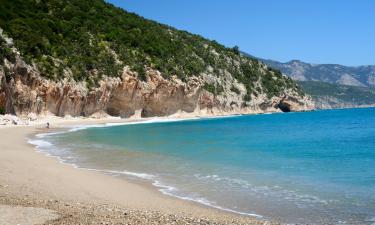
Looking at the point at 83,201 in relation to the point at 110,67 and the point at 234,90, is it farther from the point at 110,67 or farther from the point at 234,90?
the point at 234,90

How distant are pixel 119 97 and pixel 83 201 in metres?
55.2

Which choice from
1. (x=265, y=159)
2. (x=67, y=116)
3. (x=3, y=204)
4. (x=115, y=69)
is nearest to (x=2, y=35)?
(x=67, y=116)

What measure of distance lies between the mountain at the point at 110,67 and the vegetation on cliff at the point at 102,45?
144mm

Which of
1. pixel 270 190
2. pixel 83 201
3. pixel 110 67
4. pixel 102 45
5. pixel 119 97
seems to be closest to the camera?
pixel 83 201

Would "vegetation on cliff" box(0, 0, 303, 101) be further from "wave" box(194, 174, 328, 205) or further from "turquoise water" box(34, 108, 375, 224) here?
"wave" box(194, 174, 328, 205)

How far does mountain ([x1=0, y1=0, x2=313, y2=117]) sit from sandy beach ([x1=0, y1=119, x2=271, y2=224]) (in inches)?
1226

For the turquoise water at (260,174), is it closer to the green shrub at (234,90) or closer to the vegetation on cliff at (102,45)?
the vegetation on cliff at (102,45)

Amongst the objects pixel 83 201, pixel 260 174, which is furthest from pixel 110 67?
pixel 83 201

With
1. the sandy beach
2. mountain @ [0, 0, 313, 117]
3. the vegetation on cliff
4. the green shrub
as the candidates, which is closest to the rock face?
mountain @ [0, 0, 313, 117]

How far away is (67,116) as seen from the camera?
5462 cm

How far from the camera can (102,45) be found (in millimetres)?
65812

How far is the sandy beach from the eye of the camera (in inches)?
300

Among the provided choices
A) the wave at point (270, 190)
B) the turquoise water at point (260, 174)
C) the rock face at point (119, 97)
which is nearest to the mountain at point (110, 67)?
the rock face at point (119, 97)

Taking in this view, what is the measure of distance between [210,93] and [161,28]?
1805 centimetres
